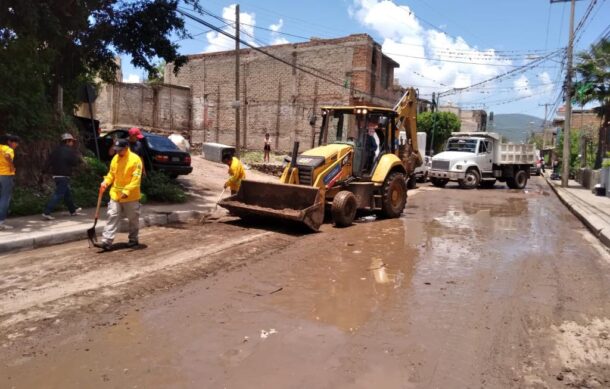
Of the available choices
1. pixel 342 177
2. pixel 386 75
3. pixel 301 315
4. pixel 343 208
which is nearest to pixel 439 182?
pixel 386 75

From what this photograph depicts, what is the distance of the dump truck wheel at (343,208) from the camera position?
10.6 meters

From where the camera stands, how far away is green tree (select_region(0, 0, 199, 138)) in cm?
1019

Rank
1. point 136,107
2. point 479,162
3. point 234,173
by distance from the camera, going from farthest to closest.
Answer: point 136,107 < point 479,162 < point 234,173

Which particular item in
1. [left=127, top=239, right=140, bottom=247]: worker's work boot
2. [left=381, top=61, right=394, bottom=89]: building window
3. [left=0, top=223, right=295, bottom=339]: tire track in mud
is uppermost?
[left=381, top=61, right=394, bottom=89]: building window

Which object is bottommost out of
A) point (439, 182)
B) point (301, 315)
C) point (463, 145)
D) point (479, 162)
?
point (301, 315)

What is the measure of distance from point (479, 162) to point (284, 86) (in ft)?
53.4

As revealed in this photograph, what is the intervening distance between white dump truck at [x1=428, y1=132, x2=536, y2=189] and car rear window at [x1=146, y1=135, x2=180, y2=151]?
13.5m

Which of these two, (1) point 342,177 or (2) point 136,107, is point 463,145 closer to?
(1) point 342,177

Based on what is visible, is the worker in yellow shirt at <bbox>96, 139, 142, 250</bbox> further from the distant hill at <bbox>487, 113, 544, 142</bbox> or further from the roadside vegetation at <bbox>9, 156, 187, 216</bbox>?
the distant hill at <bbox>487, 113, 544, 142</bbox>

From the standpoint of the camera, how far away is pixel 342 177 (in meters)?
11.3

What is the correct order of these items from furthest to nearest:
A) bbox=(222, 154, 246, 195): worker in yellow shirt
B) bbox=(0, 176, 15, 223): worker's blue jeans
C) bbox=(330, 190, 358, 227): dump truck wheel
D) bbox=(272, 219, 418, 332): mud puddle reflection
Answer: bbox=(222, 154, 246, 195): worker in yellow shirt < bbox=(330, 190, 358, 227): dump truck wheel < bbox=(0, 176, 15, 223): worker's blue jeans < bbox=(272, 219, 418, 332): mud puddle reflection

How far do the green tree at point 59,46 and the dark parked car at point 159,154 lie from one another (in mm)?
2003

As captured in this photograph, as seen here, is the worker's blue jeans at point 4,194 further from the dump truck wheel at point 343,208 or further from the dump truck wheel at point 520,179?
the dump truck wheel at point 520,179

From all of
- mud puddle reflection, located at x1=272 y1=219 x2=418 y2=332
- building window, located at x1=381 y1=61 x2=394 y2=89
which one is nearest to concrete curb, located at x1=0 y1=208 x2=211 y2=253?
mud puddle reflection, located at x1=272 y1=219 x2=418 y2=332
